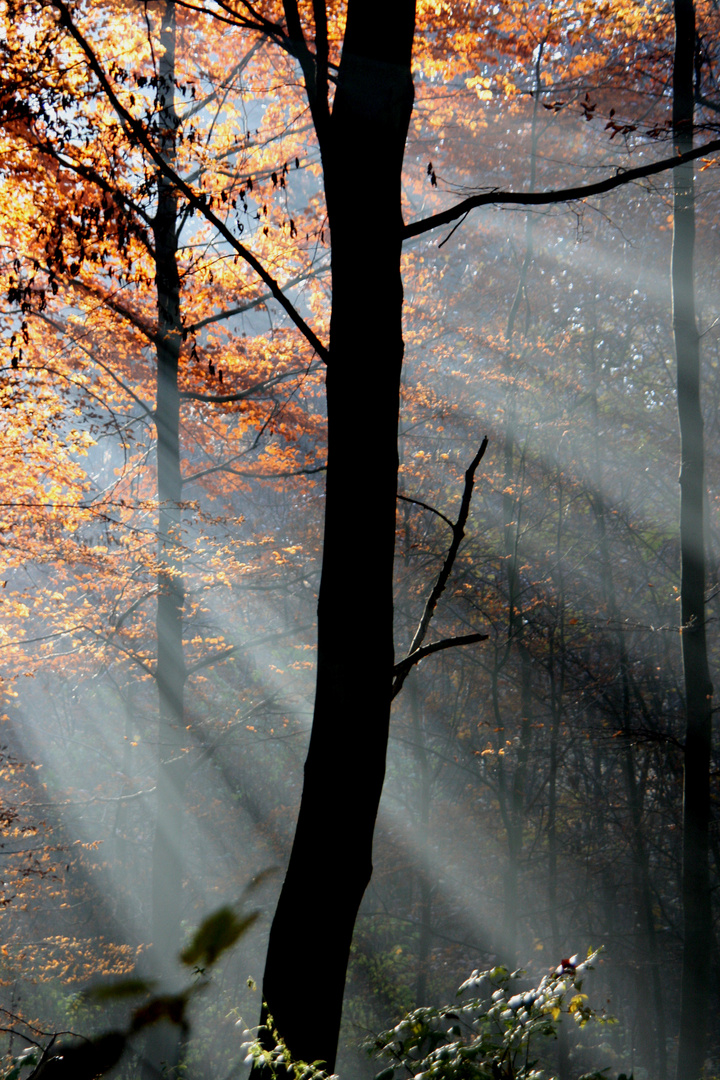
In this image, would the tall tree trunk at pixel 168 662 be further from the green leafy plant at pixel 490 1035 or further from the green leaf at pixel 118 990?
the green leafy plant at pixel 490 1035

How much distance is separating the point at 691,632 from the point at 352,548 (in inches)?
233

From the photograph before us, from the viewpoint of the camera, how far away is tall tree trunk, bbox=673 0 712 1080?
21.0ft

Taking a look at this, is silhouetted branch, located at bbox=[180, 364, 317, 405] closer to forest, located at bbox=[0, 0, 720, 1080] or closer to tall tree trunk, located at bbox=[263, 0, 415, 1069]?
forest, located at bbox=[0, 0, 720, 1080]

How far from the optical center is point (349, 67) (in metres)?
1.95

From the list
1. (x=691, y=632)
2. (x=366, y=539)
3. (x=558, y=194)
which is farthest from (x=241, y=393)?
(x=366, y=539)

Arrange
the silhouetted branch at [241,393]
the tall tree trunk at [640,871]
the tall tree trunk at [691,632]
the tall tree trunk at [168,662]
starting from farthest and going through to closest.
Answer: the tall tree trunk at [640,871] < the silhouetted branch at [241,393] < the tall tree trunk at [168,662] < the tall tree trunk at [691,632]

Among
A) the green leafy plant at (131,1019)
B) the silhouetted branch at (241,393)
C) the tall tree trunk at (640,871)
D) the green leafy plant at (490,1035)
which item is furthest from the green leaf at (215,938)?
the tall tree trunk at (640,871)

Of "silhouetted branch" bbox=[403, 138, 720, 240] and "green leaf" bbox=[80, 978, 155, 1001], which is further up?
"silhouetted branch" bbox=[403, 138, 720, 240]

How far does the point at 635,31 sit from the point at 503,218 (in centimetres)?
845

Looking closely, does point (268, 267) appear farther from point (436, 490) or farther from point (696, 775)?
point (696, 775)

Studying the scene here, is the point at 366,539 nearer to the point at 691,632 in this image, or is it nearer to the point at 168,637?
the point at 691,632

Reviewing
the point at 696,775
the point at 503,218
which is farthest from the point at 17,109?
the point at 503,218

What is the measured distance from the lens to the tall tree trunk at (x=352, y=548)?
1840mm

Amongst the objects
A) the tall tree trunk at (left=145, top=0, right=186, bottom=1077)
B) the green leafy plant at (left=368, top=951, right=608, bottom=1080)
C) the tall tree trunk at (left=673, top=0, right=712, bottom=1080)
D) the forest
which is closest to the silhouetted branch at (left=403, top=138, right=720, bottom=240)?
the forest
